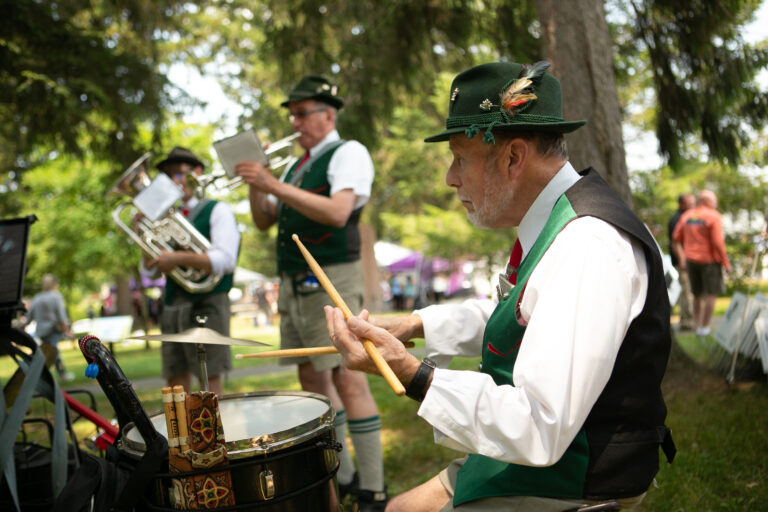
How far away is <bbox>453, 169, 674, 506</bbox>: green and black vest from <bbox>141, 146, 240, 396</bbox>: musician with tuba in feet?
9.19

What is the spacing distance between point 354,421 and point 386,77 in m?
5.05

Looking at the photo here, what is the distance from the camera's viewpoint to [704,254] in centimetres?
851

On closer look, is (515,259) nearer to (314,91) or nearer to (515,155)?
(515,155)

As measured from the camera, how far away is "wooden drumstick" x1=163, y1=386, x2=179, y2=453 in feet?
5.36

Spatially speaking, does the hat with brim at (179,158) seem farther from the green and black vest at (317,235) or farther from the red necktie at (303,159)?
the green and black vest at (317,235)

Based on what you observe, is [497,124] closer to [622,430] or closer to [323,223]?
[622,430]

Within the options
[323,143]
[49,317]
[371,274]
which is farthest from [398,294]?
[323,143]

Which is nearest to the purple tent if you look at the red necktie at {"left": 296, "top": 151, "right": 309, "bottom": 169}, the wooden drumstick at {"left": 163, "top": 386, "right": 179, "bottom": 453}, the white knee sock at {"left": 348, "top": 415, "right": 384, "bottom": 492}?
the red necktie at {"left": 296, "top": 151, "right": 309, "bottom": 169}

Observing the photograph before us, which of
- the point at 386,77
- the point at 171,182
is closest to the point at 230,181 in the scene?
the point at 171,182

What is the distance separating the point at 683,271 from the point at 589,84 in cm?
550

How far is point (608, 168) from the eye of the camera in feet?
15.3

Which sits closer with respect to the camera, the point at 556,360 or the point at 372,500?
the point at 556,360

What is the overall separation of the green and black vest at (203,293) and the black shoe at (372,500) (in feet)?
5.60

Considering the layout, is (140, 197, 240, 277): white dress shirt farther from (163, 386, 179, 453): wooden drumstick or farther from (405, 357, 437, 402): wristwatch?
(405, 357, 437, 402): wristwatch
